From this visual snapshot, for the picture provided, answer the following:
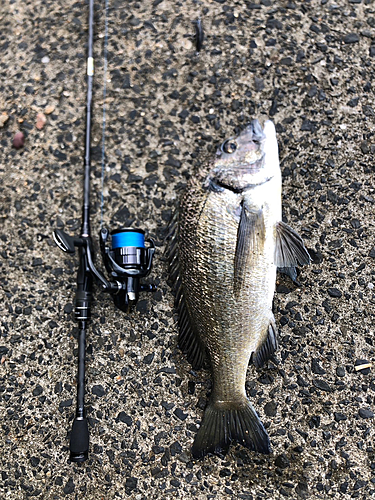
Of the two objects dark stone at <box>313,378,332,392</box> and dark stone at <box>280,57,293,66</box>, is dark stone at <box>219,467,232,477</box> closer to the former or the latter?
dark stone at <box>313,378,332,392</box>

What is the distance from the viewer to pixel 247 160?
2.01 metres

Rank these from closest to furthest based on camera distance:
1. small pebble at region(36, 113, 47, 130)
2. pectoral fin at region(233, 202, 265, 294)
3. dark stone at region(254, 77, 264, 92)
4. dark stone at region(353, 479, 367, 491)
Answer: pectoral fin at region(233, 202, 265, 294) → dark stone at region(353, 479, 367, 491) → dark stone at region(254, 77, 264, 92) → small pebble at region(36, 113, 47, 130)

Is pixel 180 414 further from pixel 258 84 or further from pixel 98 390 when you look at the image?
pixel 258 84

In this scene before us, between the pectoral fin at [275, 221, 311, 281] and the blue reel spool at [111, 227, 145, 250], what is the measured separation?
63cm

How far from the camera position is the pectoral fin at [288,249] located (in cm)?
197

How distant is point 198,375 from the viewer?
217 centimetres

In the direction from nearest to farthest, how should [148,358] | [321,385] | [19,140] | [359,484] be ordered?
[359,484] < [321,385] < [148,358] < [19,140]

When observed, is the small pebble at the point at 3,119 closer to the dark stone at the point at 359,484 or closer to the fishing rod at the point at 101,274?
the fishing rod at the point at 101,274

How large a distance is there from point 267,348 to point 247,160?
0.85 meters

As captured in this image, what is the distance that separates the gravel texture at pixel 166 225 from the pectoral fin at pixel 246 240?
0.39m

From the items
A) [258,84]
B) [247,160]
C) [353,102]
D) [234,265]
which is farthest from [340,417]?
[258,84]

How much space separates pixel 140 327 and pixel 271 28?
1725 mm

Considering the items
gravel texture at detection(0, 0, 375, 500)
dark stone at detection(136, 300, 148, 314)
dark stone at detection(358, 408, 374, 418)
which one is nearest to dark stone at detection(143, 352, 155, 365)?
gravel texture at detection(0, 0, 375, 500)

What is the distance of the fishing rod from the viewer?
2078mm
